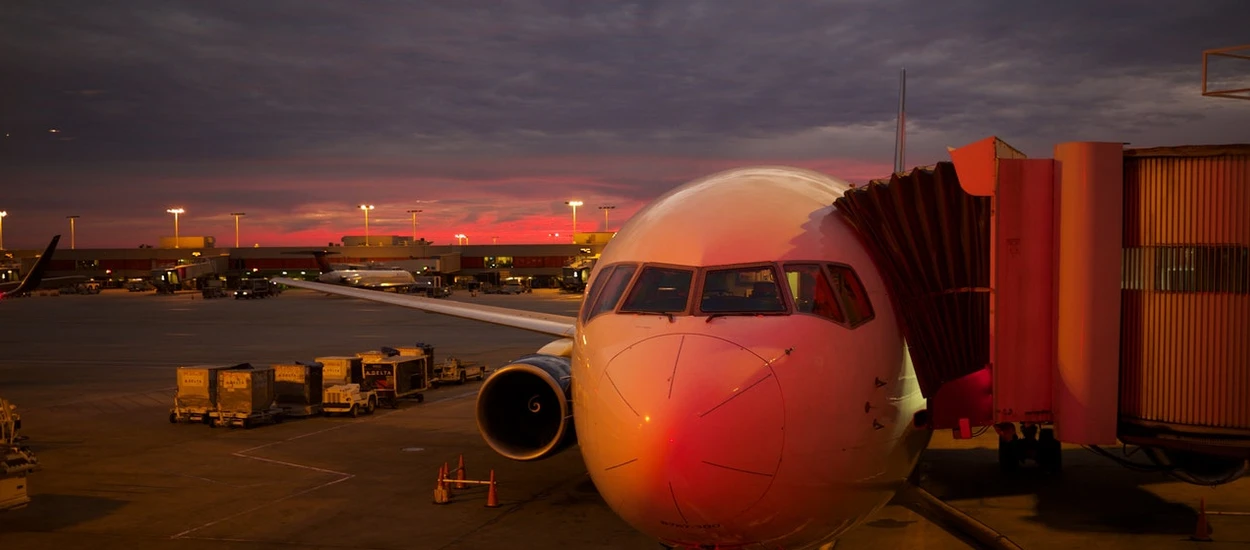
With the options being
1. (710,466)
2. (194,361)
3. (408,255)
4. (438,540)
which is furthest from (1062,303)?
(408,255)

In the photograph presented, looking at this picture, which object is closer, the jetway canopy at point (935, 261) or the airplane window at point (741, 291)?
the airplane window at point (741, 291)

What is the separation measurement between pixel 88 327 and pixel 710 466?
51663 millimetres

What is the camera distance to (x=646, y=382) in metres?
6.79

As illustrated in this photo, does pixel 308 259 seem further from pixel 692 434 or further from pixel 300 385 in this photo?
pixel 692 434

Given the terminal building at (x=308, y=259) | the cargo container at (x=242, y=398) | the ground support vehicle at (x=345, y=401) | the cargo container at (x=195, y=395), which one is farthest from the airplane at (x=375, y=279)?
the cargo container at (x=242, y=398)

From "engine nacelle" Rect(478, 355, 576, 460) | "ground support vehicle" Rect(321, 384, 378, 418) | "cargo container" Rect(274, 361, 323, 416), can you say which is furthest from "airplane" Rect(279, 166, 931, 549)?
"cargo container" Rect(274, 361, 323, 416)

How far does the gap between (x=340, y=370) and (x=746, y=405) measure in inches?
776

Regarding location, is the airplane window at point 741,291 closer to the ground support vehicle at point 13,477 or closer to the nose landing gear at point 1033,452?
the nose landing gear at point 1033,452

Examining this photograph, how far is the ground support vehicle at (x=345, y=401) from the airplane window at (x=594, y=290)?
14845 mm

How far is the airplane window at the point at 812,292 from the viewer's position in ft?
25.2

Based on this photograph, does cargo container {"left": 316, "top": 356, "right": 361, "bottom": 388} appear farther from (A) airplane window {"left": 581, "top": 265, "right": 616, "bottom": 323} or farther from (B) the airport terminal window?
(B) the airport terminal window

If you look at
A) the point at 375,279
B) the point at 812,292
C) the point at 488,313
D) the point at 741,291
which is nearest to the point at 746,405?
the point at 741,291

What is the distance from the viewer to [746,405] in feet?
21.9

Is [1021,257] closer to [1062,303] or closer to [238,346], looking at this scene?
[1062,303]
